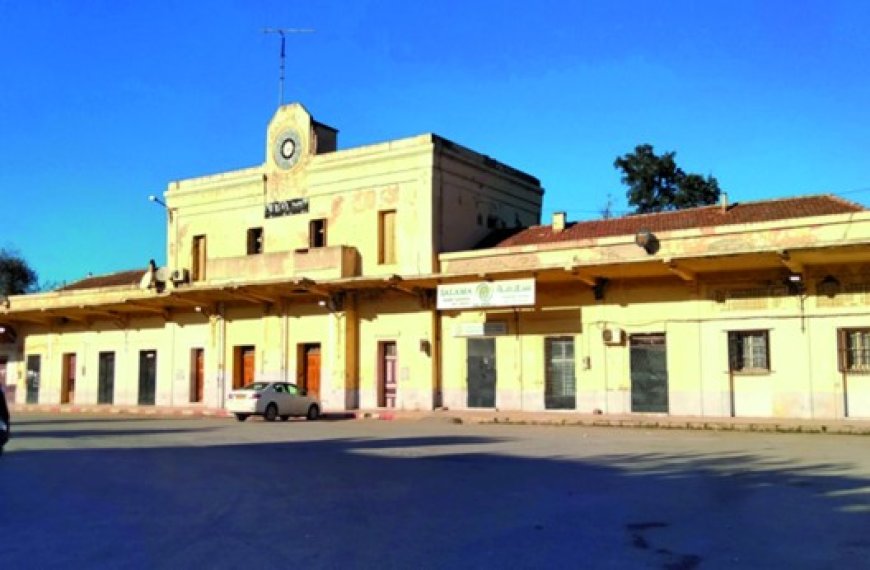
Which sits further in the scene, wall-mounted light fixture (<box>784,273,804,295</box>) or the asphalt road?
wall-mounted light fixture (<box>784,273,804,295</box>)

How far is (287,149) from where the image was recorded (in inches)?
1476

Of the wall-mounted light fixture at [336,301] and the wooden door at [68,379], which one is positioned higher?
the wall-mounted light fixture at [336,301]

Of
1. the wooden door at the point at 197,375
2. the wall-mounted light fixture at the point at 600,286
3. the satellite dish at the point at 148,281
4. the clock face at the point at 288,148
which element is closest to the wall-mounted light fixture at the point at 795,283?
the wall-mounted light fixture at the point at 600,286

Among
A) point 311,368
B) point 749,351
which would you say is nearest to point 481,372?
point 311,368

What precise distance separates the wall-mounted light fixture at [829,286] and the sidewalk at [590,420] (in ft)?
12.0

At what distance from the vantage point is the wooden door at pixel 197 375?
39.7 meters

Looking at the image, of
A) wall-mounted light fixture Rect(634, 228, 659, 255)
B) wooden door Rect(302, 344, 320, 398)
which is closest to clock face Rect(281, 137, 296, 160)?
wooden door Rect(302, 344, 320, 398)

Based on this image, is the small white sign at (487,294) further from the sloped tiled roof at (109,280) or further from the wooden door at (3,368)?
the wooden door at (3,368)

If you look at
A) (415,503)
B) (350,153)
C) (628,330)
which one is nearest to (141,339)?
(350,153)

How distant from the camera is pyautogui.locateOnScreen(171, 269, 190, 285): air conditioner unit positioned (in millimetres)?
39781

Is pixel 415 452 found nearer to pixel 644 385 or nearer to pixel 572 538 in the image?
pixel 572 538

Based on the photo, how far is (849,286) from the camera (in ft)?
81.0

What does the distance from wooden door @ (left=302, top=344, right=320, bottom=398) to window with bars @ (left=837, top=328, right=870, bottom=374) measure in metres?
19.6

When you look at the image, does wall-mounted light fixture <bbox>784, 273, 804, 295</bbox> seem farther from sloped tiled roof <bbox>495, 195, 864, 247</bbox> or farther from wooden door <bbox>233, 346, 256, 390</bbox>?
wooden door <bbox>233, 346, 256, 390</bbox>
